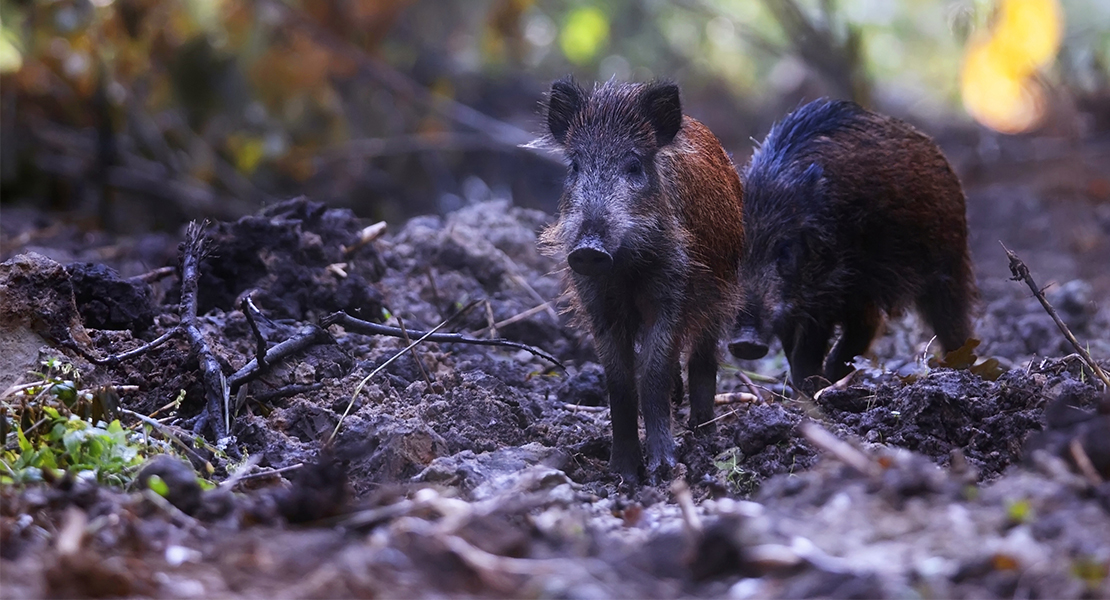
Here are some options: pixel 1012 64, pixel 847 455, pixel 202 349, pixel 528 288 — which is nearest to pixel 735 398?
pixel 528 288

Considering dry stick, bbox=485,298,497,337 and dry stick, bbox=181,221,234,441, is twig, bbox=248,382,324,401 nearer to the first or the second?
dry stick, bbox=181,221,234,441

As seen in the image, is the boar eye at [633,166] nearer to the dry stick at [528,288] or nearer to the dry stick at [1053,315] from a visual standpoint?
the dry stick at [1053,315]

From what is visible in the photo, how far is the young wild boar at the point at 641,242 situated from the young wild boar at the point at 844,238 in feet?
2.48

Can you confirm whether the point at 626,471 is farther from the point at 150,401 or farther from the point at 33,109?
the point at 33,109

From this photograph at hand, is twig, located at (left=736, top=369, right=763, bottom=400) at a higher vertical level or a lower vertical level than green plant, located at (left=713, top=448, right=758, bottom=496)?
higher

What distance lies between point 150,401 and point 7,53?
7.46 m

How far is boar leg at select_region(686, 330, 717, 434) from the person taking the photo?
16.7 ft

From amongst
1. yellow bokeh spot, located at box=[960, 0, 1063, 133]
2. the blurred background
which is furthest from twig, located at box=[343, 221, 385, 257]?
yellow bokeh spot, located at box=[960, 0, 1063, 133]

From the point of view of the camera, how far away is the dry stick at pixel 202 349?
4320mm

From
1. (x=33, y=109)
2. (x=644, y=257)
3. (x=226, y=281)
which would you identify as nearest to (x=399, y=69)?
(x=33, y=109)

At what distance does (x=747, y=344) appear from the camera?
5.57 m

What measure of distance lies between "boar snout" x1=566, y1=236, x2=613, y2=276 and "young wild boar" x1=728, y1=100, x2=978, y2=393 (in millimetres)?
1339

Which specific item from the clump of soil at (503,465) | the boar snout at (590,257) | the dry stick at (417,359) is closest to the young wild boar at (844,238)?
the clump of soil at (503,465)

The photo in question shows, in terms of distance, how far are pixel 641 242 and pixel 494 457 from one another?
1098mm
